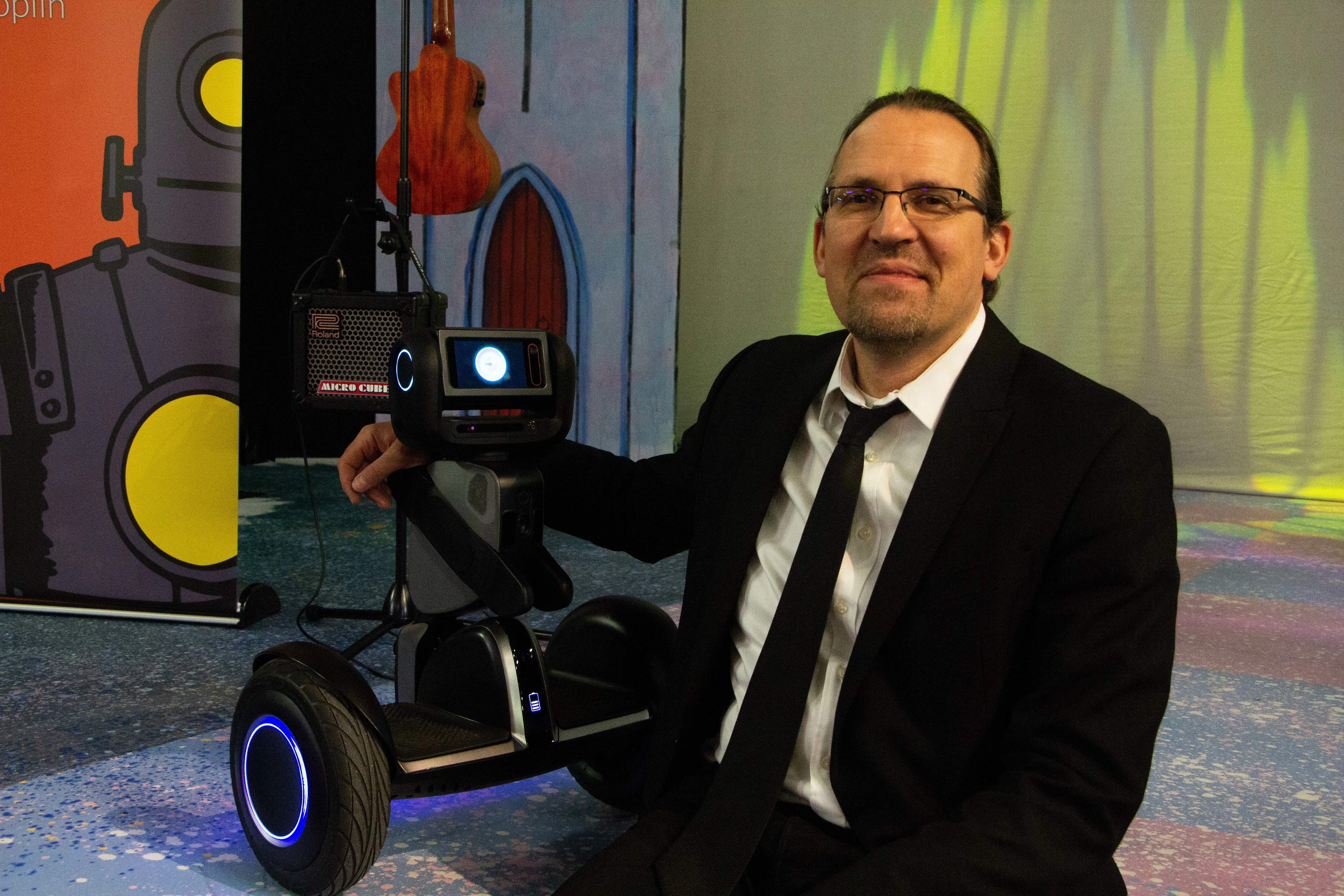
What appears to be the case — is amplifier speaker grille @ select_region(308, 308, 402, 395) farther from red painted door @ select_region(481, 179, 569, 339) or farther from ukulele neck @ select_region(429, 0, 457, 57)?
red painted door @ select_region(481, 179, 569, 339)

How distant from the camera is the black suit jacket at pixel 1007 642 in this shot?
3.28 feet

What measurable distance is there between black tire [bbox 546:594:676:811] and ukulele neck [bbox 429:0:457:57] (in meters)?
2.10

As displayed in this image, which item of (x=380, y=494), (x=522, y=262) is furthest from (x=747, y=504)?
(x=522, y=262)

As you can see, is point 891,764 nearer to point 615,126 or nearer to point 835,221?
point 835,221

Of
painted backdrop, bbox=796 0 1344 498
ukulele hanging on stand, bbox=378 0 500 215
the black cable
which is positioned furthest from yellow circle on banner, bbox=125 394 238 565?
painted backdrop, bbox=796 0 1344 498

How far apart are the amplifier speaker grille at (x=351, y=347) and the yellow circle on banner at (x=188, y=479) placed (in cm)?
53

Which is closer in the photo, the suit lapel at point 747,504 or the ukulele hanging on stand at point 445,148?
the suit lapel at point 747,504

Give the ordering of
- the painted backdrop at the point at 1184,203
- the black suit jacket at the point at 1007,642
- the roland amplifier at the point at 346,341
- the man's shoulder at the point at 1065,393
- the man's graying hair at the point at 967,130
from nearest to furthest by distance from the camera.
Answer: the black suit jacket at the point at 1007,642 → the man's shoulder at the point at 1065,393 → the man's graying hair at the point at 967,130 → the roland amplifier at the point at 346,341 → the painted backdrop at the point at 1184,203

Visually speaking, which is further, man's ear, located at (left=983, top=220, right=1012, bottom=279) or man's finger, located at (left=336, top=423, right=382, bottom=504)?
man's finger, located at (left=336, top=423, right=382, bottom=504)

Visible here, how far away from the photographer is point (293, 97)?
587 cm

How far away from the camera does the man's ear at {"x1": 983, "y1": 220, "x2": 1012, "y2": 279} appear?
126 centimetres

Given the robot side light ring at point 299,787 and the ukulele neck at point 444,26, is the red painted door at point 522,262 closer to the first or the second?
the ukulele neck at point 444,26

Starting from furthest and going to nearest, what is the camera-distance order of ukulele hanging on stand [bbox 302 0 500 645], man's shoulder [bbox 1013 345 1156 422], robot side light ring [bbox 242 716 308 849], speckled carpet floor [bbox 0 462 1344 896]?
ukulele hanging on stand [bbox 302 0 500 645] < speckled carpet floor [bbox 0 462 1344 896] < robot side light ring [bbox 242 716 308 849] < man's shoulder [bbox 1013 345 1156 422]

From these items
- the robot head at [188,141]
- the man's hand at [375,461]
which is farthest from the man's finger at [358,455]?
the robot head at [188,141]
